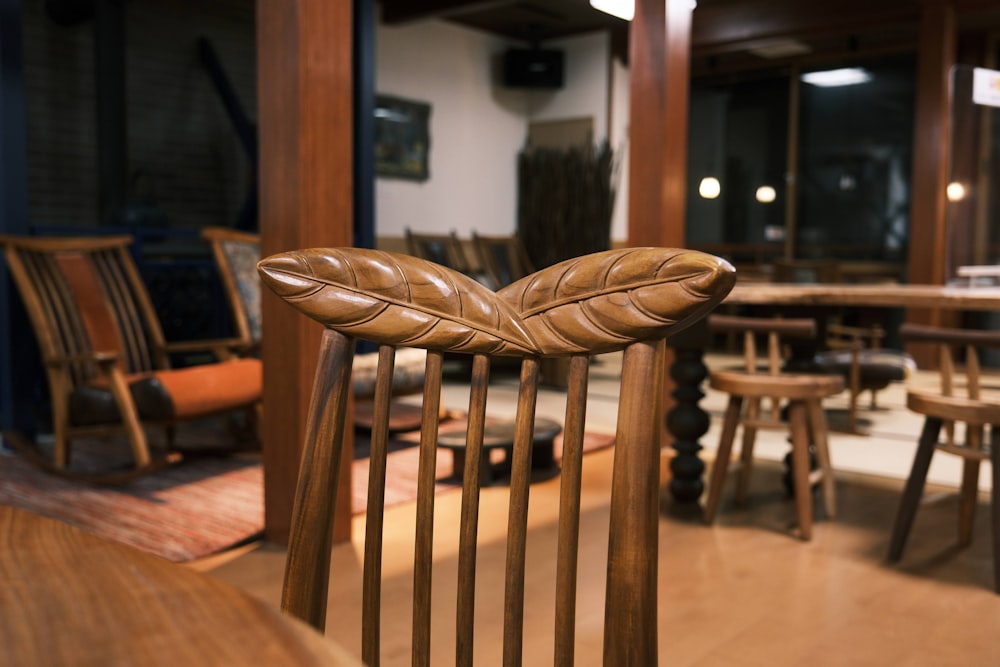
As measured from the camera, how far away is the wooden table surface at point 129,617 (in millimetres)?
526

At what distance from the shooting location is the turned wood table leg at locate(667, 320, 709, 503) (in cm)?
350

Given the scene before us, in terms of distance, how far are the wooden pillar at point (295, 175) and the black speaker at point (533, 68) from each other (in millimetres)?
6684

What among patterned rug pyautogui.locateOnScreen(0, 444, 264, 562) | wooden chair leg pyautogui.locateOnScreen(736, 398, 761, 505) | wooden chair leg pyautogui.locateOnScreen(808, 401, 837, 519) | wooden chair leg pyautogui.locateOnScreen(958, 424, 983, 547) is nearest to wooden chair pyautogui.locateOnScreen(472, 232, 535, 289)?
patterned rug pyautogui.locateOnScreen(0, 444, 264, 562)

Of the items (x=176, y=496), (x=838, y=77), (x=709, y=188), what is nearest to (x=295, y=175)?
(x=176, y=496)

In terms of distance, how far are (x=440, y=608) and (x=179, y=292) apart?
3.61m

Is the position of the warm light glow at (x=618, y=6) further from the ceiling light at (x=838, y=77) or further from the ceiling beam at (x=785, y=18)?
the ceiling light at (x=838, y=77)

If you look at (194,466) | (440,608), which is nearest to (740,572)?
(440,608)

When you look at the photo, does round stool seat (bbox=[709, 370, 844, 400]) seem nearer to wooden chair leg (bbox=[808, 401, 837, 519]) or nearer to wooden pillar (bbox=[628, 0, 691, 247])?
wooden chair leg (bbox=[808, 401, 837, 519])

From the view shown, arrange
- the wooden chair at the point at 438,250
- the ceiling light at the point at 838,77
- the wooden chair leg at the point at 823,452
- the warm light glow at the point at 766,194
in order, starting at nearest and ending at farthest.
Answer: the wooden chair leg at the point at 823,452, the wooden chair at the point at 438,250, the ceiling light at the point at 838,77, the warm light glow at the point at 766,194

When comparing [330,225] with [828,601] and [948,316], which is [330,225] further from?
[948,316]

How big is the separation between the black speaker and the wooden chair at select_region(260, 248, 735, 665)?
8.86m

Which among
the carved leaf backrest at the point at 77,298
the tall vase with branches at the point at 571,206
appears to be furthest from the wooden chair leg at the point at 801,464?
the tall vase with branches at the point at 571,206

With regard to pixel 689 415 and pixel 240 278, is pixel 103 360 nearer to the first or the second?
pixel 240 278

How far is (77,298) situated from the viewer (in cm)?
412
